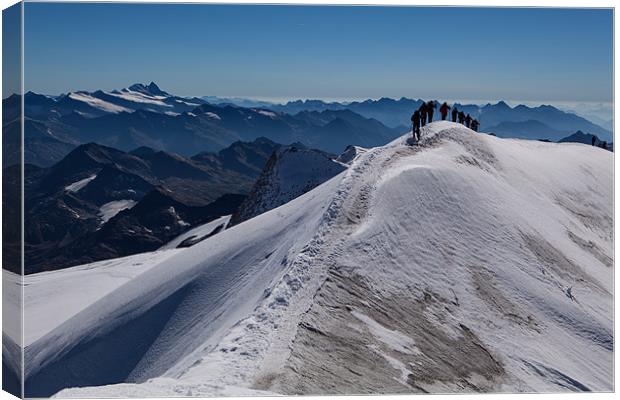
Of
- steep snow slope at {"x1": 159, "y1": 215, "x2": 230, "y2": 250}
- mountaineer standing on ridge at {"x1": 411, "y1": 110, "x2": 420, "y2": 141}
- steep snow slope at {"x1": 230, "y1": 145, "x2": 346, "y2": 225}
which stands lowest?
steep snow slope at {"x1": 159, "y1": 215, "x2": 230, "y2": 250}

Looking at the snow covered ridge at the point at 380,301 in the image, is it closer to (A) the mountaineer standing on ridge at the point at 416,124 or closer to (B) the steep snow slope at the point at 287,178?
(A) the mountaineer standing on ridge at the point at 416,124

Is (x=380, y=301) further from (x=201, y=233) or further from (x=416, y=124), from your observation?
(x=201, y=233)

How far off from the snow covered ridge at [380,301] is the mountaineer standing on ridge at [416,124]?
142 centimetres

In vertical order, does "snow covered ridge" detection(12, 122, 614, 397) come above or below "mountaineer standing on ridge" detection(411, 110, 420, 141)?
below

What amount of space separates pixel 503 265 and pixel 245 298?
11.2 metres

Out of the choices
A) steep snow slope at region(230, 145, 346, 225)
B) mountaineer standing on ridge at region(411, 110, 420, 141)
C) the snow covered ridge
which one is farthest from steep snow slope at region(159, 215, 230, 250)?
the snow covered ridge

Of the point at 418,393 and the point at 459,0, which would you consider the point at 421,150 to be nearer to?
the point at 459,0

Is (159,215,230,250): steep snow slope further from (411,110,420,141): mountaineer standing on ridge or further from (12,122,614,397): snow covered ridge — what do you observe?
(12,122,614,397): snow covered ridge

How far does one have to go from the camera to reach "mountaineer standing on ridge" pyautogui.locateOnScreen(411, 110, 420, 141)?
37688 millimetres

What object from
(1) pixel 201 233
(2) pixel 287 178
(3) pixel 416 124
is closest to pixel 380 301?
(3) pixel 416 124

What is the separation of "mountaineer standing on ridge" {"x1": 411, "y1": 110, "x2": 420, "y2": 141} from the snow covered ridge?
4.67ft

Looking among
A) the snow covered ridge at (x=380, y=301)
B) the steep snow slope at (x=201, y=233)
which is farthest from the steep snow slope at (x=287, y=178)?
the snow covered ridge at (x=380, y=301)

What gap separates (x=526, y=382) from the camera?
20.8 meters

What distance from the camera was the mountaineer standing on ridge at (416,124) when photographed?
124 ft
